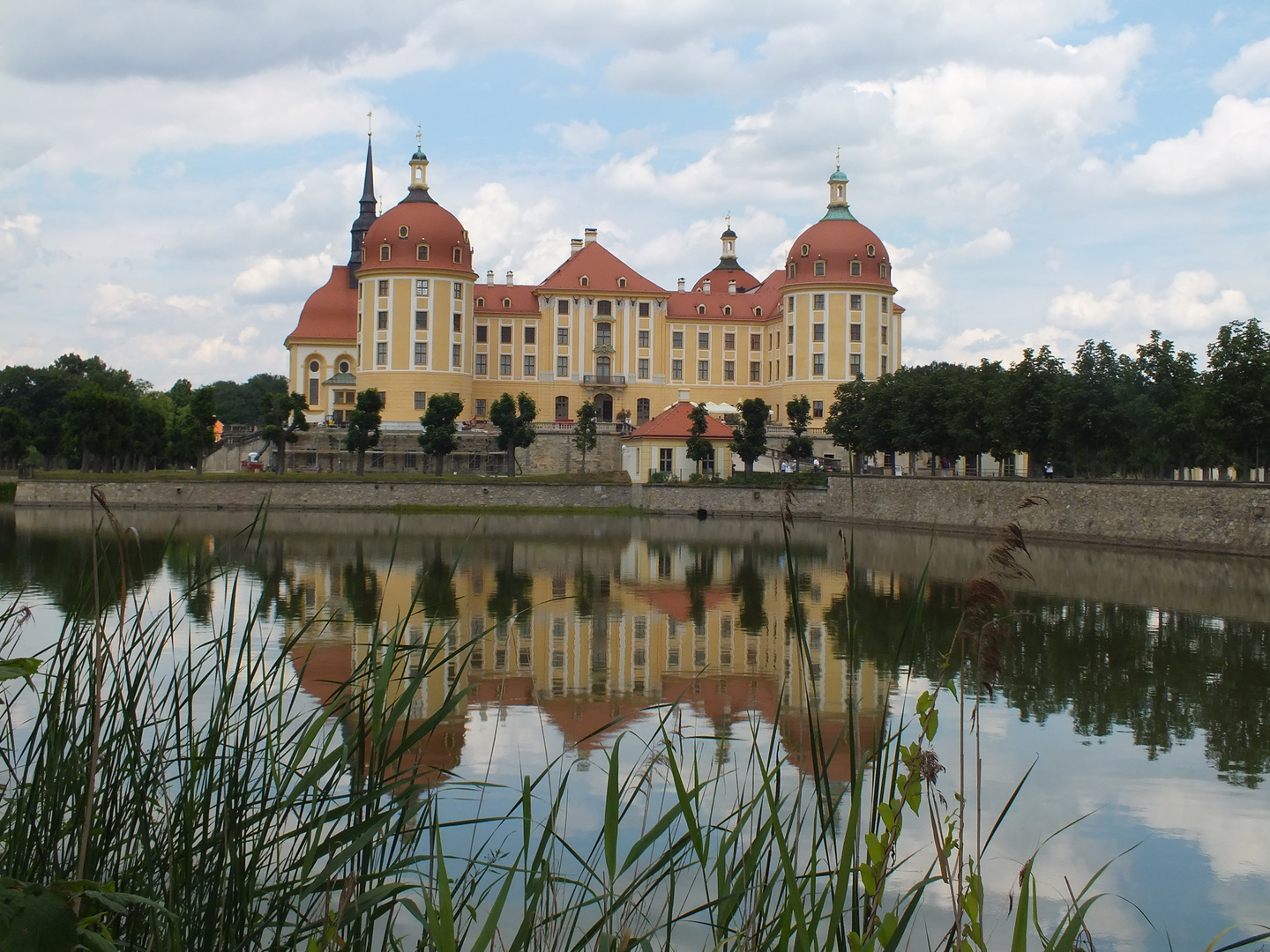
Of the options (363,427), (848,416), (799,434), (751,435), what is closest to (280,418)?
(363,427)

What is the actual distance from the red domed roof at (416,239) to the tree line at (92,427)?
9.39 m

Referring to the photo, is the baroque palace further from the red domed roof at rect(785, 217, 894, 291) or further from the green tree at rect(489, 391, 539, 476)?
the green tree at rect(489, 391, 539, 476)

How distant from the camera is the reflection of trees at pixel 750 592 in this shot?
16609 millimetres

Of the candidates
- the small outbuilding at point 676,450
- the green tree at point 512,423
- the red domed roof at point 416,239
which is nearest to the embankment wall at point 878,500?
the small outbuilding at point 676,450

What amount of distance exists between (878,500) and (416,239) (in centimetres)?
2843

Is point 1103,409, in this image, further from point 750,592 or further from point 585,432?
point 585,432

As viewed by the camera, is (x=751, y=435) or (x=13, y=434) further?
(x=13, y=434)

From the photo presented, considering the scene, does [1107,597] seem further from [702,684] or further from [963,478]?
[963,478]

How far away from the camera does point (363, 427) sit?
51.2m

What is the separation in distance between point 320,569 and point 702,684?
13.0 meters

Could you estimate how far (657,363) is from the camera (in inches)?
2559

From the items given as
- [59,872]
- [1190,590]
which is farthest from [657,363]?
[59,872]

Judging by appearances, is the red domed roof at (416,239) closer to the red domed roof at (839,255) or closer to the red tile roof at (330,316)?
the red tile roof at (330,316)

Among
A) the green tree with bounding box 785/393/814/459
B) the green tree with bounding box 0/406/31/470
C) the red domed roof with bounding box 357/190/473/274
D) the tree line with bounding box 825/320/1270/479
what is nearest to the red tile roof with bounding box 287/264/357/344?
the red domed roof with bounding box 357/190/473/274
